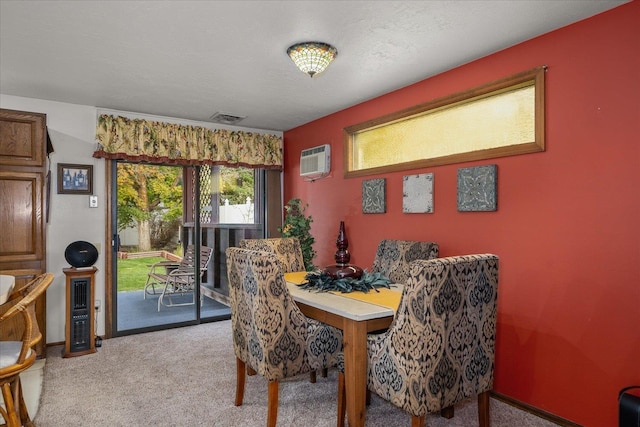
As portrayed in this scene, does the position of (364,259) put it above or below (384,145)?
below

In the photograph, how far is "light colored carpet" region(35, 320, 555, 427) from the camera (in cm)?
245

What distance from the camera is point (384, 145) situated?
384cm

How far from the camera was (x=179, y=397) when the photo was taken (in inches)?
108

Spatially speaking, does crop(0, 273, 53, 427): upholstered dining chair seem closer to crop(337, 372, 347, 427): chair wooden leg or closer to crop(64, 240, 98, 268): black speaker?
crop(337, 372, 347, 427): chair wooden leg

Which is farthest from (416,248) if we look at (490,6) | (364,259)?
(490,6)

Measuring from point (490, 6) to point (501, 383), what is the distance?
2.38 metres

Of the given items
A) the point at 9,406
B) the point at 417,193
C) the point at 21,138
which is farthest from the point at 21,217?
the point at 417,193

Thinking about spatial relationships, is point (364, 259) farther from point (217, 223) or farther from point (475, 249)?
point (217, 223)

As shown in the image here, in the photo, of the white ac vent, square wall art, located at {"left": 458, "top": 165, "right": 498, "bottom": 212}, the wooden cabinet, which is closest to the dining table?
square wall art, located at {"left": 458, "top": 165, "right": 498, "bottom": 212}

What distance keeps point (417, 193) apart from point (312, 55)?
1.43 meters

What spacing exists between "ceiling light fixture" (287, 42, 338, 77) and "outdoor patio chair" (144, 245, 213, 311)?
9.41 ft

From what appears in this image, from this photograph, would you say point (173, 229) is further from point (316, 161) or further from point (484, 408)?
point (484, 408)

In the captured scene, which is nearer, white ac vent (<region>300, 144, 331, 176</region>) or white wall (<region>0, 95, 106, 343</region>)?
white wall (<region>0, 95, 106, 343</region>)

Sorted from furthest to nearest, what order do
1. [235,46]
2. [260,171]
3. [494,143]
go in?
[260,171]
[494,143]
[235,46]
